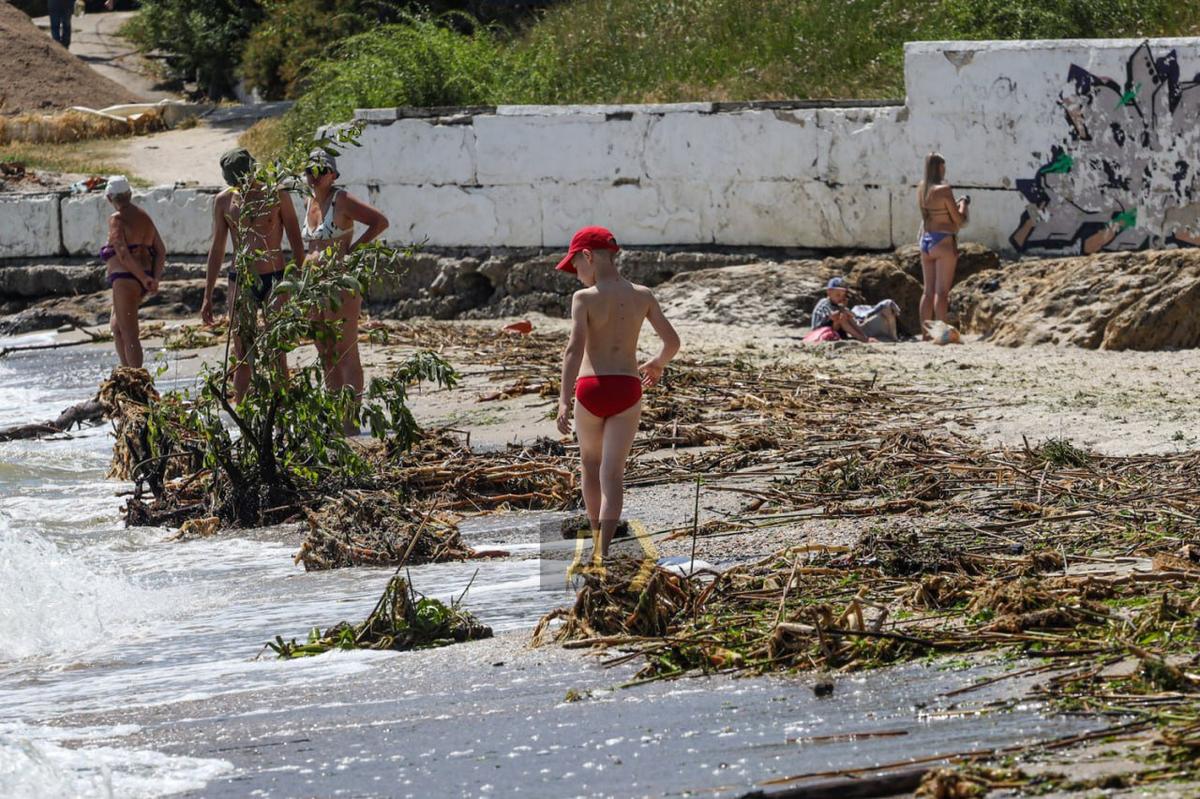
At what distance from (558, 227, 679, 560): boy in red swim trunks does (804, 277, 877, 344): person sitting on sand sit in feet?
21.8

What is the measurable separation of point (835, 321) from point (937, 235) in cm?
118

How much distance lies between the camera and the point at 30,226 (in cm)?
2011

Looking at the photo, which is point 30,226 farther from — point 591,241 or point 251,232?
point 591,241

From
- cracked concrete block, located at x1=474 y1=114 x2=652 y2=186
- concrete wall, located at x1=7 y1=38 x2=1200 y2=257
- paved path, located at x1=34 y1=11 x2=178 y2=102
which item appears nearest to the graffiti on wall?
concrete wall, located at x1=7 y1=38 x2=1200 y2=257

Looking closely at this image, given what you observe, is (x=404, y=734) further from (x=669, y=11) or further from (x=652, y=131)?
(x=669, y=11)

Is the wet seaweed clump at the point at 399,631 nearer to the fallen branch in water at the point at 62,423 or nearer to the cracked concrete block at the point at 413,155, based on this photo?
the fallen branch in water at the point at 62,423

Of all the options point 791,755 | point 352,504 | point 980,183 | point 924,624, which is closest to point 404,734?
point 791,755

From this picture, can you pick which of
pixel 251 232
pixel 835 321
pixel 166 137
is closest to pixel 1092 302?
pixel 835 321

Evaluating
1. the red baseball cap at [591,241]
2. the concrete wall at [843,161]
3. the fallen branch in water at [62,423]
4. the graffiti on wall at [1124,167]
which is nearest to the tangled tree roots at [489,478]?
the red baseball cap at [591,241]

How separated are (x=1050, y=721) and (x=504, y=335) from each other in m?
10.7

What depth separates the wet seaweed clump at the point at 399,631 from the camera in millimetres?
5598

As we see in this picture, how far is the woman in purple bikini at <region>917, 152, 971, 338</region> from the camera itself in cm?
1363

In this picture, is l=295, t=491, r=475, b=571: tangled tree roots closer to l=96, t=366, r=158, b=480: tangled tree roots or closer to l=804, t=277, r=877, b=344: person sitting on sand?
l=96, t=366, r=158, b=480: tangled tree roots

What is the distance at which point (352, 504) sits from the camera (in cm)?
769
